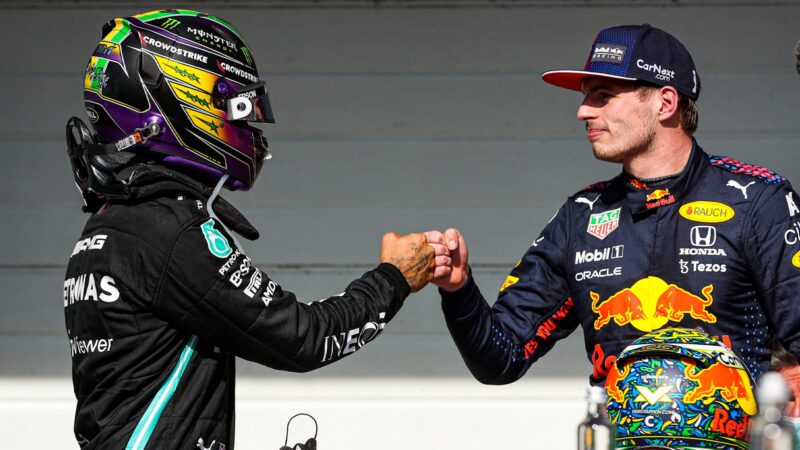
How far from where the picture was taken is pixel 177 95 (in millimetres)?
3082

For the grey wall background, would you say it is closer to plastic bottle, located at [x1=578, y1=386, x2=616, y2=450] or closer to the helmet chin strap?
the helmet chin strap

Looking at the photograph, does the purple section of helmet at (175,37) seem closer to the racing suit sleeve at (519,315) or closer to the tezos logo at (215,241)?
the tezos logo at (215,241)

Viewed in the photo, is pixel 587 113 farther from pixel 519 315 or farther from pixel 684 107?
pixel 519 315

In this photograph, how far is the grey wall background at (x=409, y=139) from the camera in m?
5.84

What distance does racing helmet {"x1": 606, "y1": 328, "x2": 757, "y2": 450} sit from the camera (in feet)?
9.73

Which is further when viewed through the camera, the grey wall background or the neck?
the grey wall background

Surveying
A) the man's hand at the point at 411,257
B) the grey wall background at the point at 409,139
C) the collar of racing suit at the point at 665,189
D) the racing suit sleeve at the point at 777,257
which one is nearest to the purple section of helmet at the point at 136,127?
the man's hand at the point at 411,257

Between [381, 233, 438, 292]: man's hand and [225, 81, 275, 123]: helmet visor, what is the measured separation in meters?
0.50

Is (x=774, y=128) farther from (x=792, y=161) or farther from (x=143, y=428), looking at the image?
(x=143, y=428)

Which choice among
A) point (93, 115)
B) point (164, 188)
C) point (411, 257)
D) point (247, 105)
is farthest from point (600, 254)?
point (93, 115)

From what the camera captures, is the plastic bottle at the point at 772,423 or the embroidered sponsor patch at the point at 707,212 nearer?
the plastic bottle at the point at 772,423

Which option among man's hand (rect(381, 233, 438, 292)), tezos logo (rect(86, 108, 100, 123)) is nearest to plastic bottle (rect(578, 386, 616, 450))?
man's hand (rect(381, 233, 438, 292))

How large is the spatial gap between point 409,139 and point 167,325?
3117mm

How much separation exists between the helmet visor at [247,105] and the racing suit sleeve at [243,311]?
Answer: 0.36 metres
